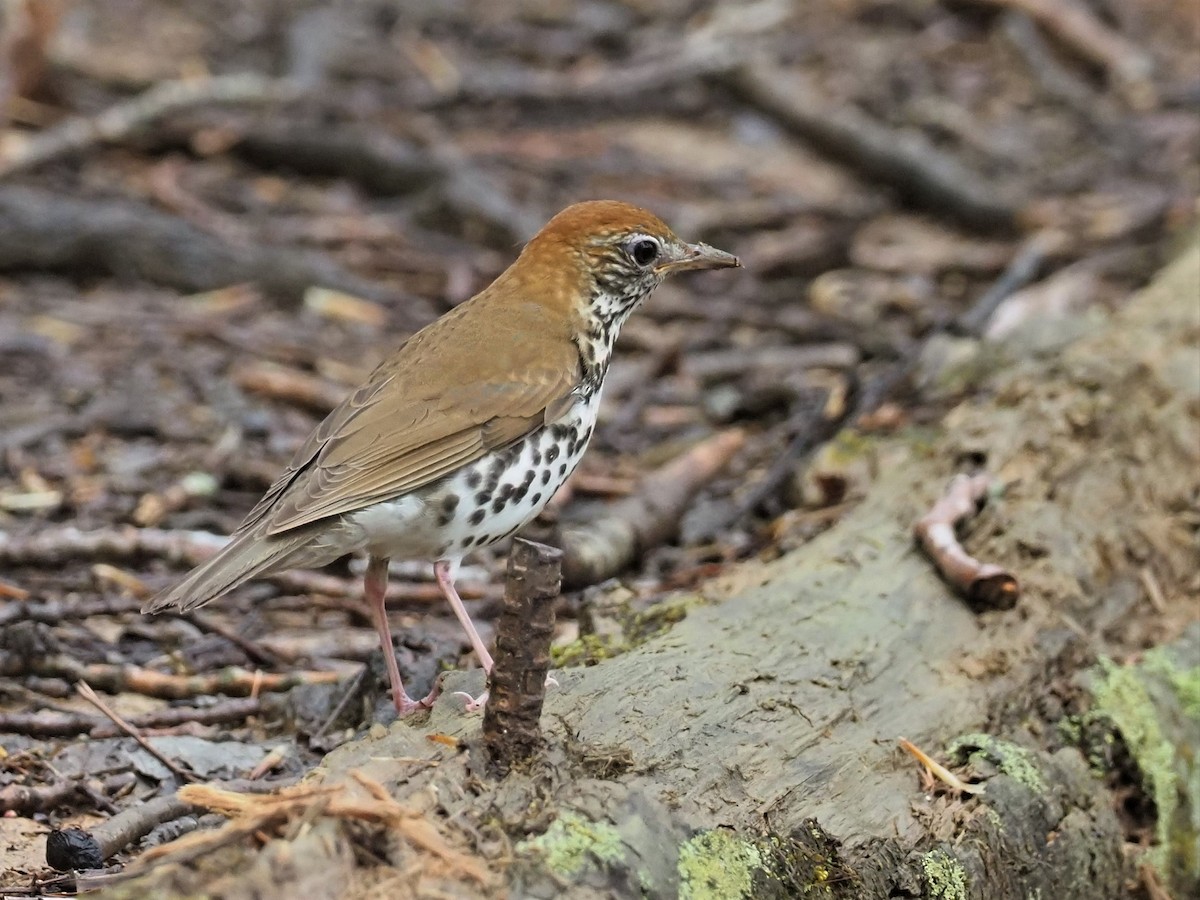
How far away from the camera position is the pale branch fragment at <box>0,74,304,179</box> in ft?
27.0

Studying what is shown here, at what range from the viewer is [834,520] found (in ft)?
15.9

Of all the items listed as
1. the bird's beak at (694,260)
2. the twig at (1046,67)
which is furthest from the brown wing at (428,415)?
the twig at (1046,67)

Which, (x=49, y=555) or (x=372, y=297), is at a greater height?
(x=49, y=555)

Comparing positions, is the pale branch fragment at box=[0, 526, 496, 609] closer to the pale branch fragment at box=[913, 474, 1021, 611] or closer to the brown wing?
the brown wing

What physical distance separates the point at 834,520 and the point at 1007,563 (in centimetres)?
77

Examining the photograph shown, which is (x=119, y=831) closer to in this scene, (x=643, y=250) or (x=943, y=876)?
(x=943, y=876)

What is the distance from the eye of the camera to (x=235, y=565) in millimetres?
3330

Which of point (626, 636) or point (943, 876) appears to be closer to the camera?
point (943, 876)

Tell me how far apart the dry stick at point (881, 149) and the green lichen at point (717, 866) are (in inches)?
269

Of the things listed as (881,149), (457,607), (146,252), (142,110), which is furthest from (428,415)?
(881,149)

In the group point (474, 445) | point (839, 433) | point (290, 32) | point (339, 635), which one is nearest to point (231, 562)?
point (474, 445)

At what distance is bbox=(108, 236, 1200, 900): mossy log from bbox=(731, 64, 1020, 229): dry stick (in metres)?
3.93

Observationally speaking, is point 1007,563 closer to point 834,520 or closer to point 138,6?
point 834,520

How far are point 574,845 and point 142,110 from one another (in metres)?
7.56
